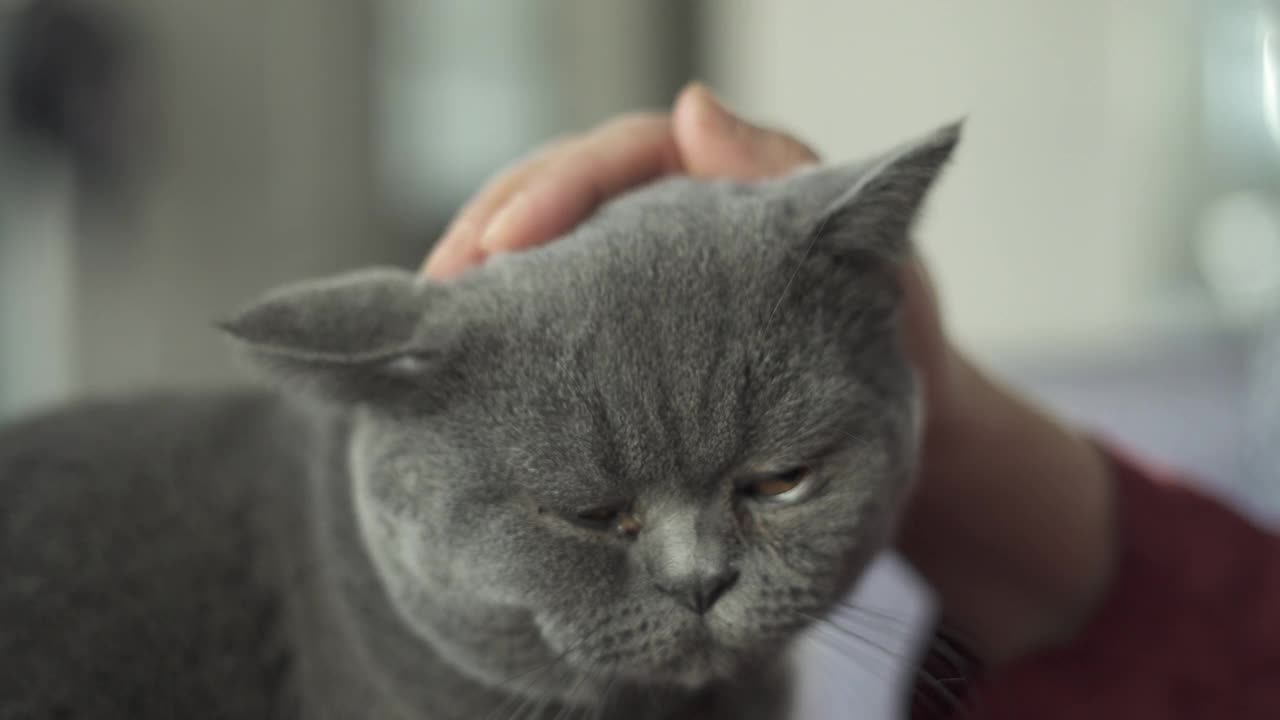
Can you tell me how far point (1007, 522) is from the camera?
1.12m

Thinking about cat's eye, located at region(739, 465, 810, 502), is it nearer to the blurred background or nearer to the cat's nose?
the cat's nose

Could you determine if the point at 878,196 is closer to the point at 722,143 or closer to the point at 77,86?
the point at 722,143

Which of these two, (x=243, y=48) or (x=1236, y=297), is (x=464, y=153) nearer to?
(x=243, y=48)

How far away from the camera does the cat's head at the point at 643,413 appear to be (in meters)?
0.74

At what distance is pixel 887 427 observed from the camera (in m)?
0.82

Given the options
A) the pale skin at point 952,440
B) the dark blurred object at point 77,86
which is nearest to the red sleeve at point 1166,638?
the pale skin at point 952,440

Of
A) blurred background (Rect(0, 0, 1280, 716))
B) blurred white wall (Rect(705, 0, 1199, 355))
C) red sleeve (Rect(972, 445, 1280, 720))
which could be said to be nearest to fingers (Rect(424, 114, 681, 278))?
red sleeve (Rect(972, 445, 1280, 720))

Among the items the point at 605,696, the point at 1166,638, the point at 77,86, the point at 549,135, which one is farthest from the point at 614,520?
the point at 549,135

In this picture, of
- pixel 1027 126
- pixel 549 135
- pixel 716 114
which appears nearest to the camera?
pixel 716 114

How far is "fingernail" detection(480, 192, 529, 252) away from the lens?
869 mm

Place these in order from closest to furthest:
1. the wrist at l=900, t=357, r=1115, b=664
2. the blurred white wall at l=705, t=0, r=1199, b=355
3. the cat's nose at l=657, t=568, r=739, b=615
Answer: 1. the cat's nose at l=657, t=568, r=739, b=615
2. the wrist at l=900, t=357, r=1115, b=664
3. the blurred white wall at l=705, t=0, r=1199, b=355

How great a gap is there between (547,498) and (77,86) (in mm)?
1945

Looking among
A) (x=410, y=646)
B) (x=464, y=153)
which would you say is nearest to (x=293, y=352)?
(x=410, y=646)

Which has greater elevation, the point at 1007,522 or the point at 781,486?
the point at 781,486
